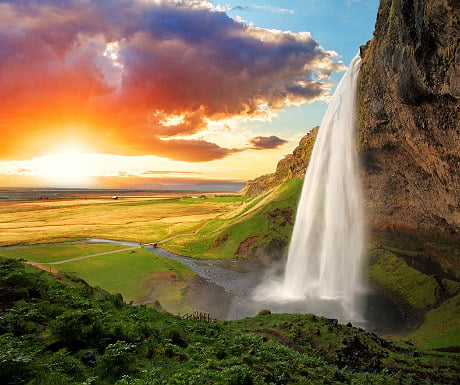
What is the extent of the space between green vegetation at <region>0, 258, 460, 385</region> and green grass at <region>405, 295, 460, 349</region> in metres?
3.99

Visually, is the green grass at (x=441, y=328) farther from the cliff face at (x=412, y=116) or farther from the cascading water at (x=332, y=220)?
the cliff face at (x=412, y=116)

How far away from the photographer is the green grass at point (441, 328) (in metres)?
21.9

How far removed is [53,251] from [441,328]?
60739 mm

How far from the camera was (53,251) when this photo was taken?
177 ft

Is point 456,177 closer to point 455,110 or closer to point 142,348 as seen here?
point 455,110

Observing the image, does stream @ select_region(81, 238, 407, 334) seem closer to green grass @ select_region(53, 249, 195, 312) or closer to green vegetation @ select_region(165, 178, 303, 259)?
green grass @ select_region(53, 249, 195, 312)

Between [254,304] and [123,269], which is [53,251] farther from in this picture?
[254,304]

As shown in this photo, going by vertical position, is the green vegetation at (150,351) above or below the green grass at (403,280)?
above

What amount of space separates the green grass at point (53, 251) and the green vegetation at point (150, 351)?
4078cm

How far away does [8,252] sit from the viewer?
50.9 m

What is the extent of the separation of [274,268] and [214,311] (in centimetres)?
1795

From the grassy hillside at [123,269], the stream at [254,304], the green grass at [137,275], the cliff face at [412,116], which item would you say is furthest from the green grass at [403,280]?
the green grass at [137,275]

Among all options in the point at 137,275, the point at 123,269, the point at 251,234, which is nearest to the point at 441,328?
the point at 251,234

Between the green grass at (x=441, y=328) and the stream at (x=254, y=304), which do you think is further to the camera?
the stream at (x=254, y=304)
